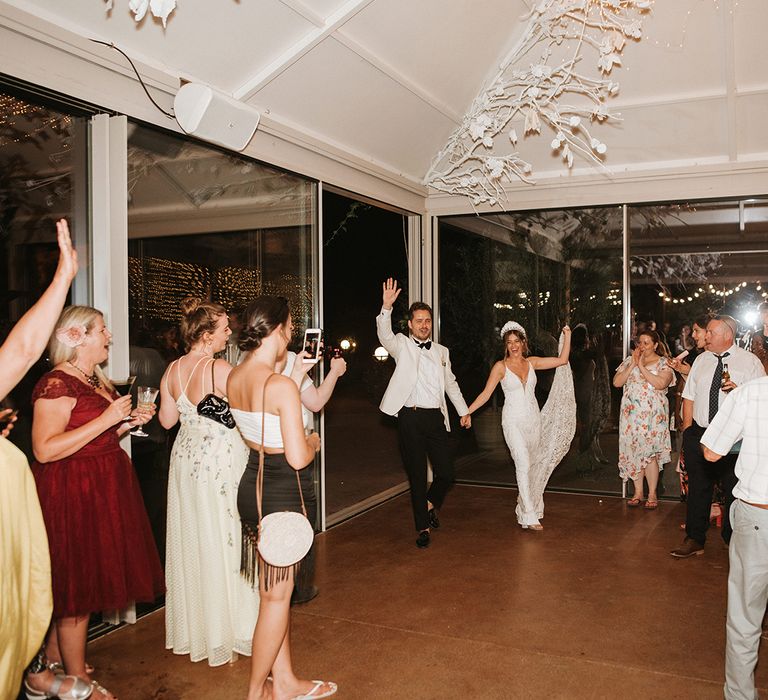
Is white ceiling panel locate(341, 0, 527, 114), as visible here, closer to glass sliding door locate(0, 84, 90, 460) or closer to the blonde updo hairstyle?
glass sliding door locate(0, 84, 90, 460)

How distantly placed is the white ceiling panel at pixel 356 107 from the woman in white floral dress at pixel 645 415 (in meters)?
2.70

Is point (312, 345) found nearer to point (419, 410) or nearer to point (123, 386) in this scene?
point (123, 386)

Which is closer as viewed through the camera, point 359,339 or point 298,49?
point 298,49

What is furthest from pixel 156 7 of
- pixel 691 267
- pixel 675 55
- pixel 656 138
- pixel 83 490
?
pixel 691 267

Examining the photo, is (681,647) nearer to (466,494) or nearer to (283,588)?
(283,588)

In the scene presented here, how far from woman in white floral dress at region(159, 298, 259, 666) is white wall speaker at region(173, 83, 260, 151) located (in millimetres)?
1399

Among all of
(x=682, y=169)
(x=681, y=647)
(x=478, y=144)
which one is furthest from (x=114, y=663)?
(x=682, y=169)

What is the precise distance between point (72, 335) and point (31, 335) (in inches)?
38.1

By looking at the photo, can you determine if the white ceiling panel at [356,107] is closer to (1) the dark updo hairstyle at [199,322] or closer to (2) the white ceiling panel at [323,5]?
(2) the white ceiling panel at [323,5]

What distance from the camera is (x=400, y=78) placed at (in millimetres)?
5383

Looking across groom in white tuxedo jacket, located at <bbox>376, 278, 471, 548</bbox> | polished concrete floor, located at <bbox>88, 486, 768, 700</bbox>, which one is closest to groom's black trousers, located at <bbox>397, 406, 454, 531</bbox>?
groom in white tuxedo jacket, located at <bbox>376, 278, 471, 548</bbox>

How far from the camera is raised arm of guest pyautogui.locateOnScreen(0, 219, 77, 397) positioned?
2.04m

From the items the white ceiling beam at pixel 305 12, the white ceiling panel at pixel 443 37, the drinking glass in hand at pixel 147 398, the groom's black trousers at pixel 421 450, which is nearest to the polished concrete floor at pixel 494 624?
the groom's black trousers at pixel 421 450

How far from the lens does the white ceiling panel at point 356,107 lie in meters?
4.66
